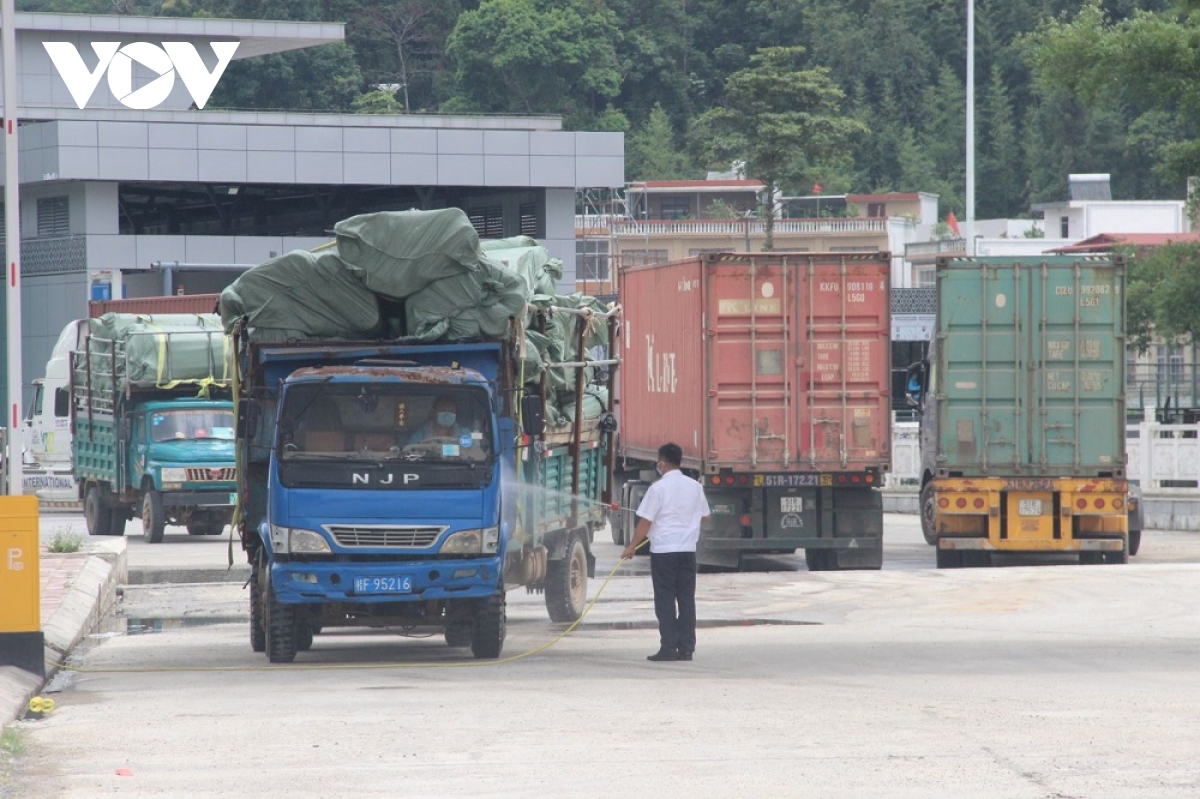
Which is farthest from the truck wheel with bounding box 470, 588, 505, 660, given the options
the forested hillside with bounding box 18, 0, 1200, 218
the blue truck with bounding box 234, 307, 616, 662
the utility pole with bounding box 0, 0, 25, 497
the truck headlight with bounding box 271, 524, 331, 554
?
the forested hillside with bounding box 18, 0, 1200, 218

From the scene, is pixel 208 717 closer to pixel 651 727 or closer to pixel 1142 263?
pixel 651 727

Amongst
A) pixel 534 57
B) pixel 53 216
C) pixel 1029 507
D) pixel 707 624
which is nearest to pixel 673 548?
pixel 707 624

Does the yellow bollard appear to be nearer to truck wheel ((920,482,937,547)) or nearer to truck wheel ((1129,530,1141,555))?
truck wheel ((920,482,937,547))

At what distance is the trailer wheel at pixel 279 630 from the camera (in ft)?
44.6

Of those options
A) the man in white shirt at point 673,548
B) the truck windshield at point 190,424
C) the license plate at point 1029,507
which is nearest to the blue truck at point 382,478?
the man in white shirt at point 673,548

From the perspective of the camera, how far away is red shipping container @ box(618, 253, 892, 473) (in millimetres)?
21016

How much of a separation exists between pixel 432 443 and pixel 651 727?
3.65 meters

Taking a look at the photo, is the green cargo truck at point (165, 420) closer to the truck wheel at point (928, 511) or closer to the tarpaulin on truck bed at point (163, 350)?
the tarpaulin on truck bed at point (163, 350)

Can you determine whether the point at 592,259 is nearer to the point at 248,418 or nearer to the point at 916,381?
the point at 916,381

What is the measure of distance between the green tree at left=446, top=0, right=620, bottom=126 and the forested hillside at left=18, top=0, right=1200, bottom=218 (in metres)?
0.09

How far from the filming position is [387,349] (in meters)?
13.9

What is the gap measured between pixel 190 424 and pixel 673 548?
15.3m

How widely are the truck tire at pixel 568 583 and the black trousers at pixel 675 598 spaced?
113 inches

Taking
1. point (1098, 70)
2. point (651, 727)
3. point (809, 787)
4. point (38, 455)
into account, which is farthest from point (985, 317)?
point (38, 455)
